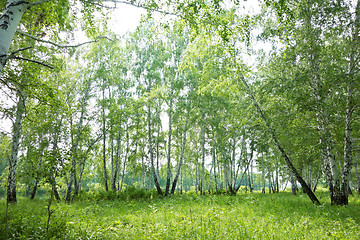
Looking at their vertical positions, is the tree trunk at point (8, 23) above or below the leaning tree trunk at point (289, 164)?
above

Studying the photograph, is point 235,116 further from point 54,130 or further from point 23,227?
point 54,130

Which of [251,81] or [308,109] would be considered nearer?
[308,109]

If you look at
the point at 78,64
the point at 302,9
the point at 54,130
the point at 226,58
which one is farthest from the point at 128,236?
the point at 78,64

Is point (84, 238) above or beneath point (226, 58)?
beneath

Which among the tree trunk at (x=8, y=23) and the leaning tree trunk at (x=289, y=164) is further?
the leaning tree trunk at (x=289, y=164)

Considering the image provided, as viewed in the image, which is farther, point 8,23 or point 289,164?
point 289,164

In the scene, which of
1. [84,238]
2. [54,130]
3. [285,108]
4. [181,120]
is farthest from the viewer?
[181,120]

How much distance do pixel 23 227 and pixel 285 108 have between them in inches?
423

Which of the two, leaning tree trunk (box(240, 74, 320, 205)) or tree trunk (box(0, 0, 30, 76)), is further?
leaning tree trunk (box(240, 74, 320, 205))

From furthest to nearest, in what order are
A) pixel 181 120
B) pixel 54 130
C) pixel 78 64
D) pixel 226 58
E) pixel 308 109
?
pixel 181 120
pixel 78 64
pixel 54 130
pixel 226 58
pixel 308 109

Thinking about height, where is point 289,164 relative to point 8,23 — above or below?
below

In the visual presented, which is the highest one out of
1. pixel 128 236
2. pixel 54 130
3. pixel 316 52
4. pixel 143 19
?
pixel 316 52

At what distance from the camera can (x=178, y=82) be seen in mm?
16281

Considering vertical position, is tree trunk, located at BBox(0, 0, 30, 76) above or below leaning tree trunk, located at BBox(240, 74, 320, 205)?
Answer: above
